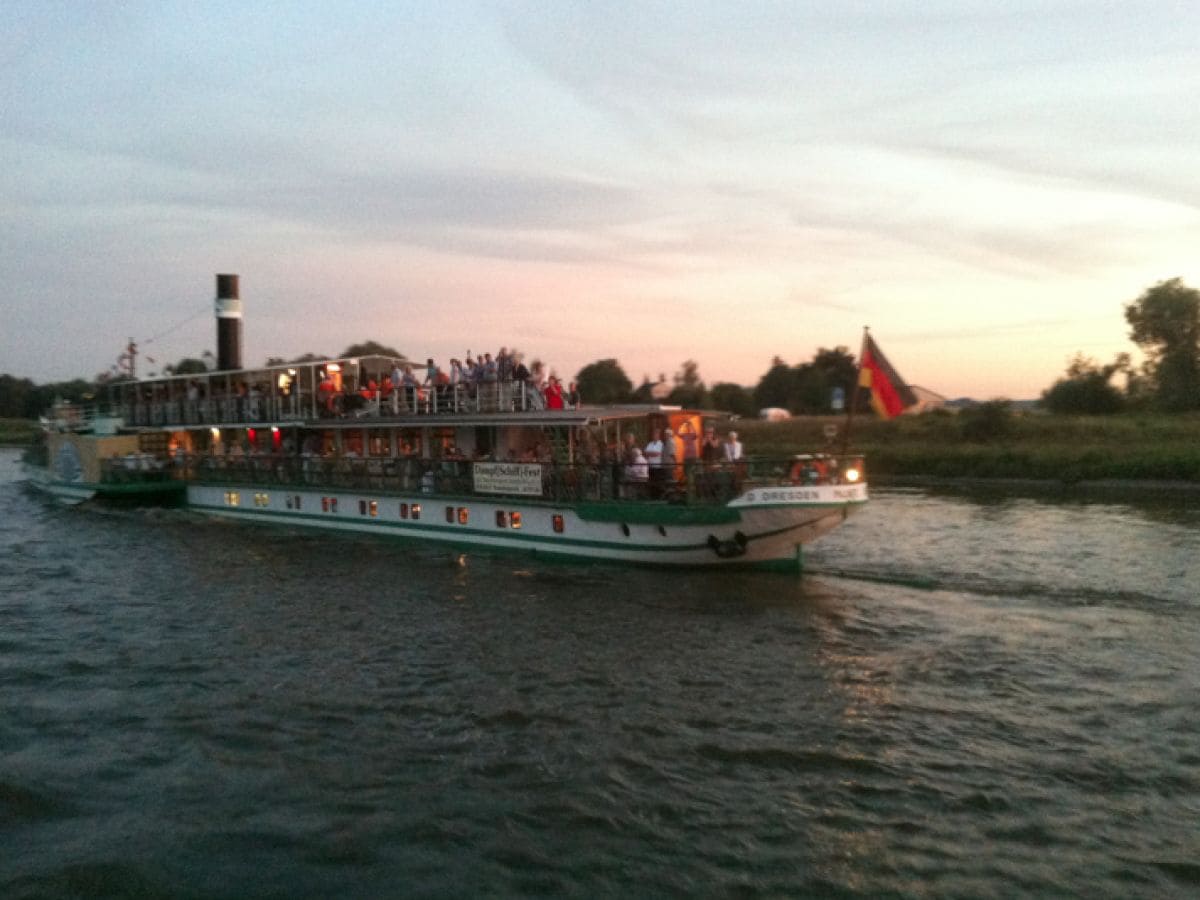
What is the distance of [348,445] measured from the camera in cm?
3309

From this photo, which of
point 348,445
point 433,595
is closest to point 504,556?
point 433,595

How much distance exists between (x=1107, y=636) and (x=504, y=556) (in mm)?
14435

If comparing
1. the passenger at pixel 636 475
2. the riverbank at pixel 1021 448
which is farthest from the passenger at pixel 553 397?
the riverbank at pixel 1021 448

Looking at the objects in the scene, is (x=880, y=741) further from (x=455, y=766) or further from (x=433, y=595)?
(x=433, y=595)

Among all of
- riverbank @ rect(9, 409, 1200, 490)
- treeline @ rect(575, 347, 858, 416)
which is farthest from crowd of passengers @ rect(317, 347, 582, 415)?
treeline @ rect(575, 347, 858, 416)

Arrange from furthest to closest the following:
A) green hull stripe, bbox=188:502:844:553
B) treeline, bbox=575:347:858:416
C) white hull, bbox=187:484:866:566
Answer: treeline, bbox=575:347:858:416
green hull stripe, bbox=188:502:844:553
white hull, bbox=187:484:866:566

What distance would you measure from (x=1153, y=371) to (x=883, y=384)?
203 ft

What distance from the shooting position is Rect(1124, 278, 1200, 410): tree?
65.5 meters

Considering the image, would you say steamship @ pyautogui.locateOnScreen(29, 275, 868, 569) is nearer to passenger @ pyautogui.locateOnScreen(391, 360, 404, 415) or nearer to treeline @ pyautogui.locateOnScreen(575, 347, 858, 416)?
passenger @ pyautogui.locateOnScreen(391, 360, 404, 415)

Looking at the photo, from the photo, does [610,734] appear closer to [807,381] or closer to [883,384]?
[883,384]

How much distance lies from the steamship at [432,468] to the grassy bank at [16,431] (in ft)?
262

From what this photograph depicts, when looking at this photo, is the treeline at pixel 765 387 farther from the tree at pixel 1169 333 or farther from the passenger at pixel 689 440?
the passenger at pixel 689 440

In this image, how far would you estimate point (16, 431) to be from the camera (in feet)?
396

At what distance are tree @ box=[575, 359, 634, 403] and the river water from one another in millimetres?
71924
